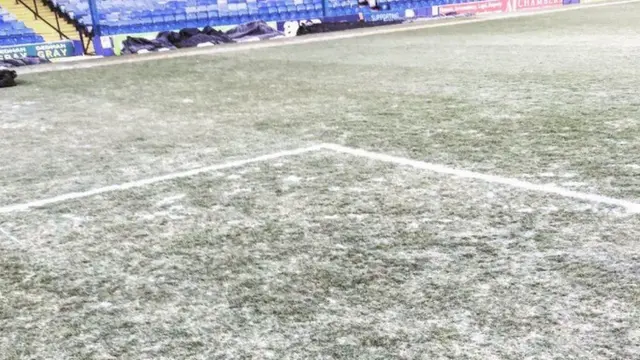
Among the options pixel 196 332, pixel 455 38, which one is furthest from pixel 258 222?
pixel 455 38

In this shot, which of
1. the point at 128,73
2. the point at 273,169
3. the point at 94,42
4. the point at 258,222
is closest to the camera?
the point at 258,222

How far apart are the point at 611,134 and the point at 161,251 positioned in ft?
6.37

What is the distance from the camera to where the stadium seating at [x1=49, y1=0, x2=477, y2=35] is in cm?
890

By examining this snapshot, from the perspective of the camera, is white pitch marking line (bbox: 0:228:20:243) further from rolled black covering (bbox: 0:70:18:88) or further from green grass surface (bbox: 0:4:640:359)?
rolled black covering (bbox: 0:70:18:88)

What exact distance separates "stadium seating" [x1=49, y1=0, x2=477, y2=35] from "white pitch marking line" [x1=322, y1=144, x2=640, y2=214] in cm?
668

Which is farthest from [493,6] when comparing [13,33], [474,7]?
[13,33]

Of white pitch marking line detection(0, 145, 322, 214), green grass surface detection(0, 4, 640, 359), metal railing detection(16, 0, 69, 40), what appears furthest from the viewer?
metal railing detection(16, 0, 69, 40)

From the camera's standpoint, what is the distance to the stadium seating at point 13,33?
8.23 meters

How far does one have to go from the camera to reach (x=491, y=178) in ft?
7.99

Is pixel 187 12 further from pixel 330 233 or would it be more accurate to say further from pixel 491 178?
pixel 330 233

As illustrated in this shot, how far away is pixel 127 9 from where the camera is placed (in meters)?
9.14

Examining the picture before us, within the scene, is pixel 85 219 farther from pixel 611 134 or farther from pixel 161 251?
pixel 611 134

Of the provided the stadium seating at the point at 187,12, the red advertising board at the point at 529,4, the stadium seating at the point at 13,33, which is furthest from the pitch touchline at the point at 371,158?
the red advertising board at the point at 529,4

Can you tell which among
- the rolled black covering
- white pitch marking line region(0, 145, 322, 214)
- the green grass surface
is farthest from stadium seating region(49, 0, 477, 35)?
white pitch marking line region(0, 145, 322, 214)
